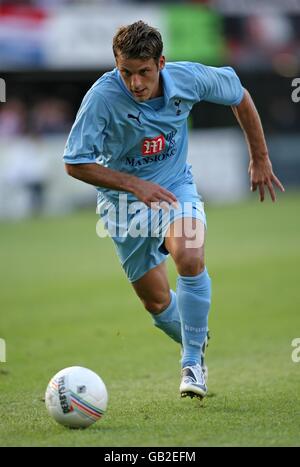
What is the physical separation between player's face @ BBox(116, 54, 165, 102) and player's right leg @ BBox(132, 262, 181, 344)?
149 centimetres

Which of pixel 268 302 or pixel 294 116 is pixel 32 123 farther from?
pixel 268 302

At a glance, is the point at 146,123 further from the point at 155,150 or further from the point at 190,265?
the point at 190,265

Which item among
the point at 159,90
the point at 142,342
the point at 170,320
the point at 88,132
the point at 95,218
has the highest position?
the point at 159,90

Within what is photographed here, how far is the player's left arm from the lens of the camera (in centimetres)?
703

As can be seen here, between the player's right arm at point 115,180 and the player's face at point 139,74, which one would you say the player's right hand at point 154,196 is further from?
the player's face at point 139,74

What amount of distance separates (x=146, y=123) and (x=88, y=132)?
1.61 feet

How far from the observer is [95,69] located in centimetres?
2622

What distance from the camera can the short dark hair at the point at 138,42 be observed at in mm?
6016

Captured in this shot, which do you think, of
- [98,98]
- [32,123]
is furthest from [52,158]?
[98,98]

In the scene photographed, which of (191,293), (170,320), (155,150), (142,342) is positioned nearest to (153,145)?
(155,150)

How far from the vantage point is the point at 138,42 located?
602 cm

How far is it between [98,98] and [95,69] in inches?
800
